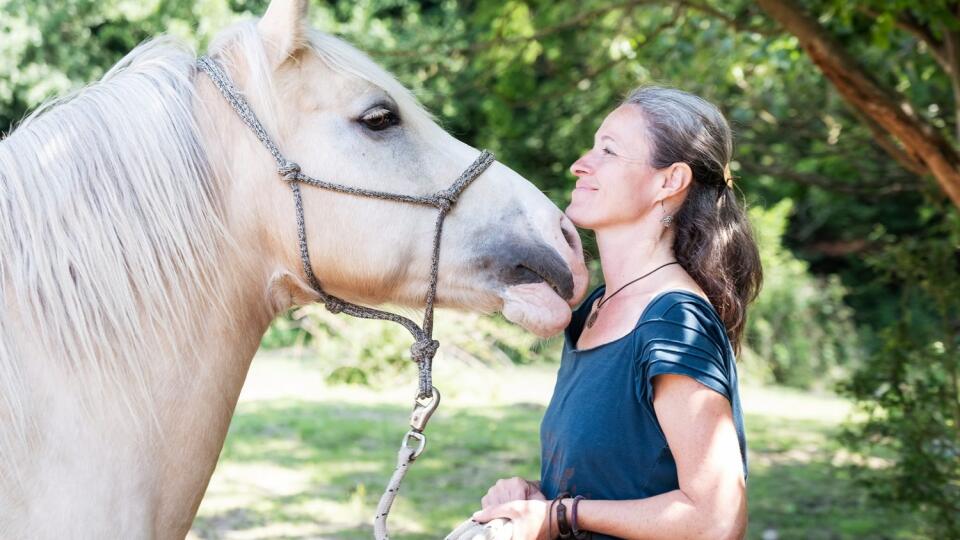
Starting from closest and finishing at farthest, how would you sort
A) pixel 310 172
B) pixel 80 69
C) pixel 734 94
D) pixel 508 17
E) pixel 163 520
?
pixel 163 520 < pixel 310 172 < pixel 508 17 < pixel 734 94 < pixel 80 69

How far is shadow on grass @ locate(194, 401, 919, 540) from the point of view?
5.72m

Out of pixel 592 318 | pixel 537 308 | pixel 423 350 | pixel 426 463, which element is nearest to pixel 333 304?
pixel 423 350

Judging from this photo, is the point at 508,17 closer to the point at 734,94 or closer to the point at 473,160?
the point at 734,94

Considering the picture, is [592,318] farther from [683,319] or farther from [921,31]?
[921,31]

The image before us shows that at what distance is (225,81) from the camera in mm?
1818

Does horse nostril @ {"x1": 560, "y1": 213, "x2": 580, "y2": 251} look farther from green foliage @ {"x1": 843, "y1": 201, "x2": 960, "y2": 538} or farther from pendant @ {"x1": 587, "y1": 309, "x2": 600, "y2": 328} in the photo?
green foliage @ {"x1": 843, "y1": 201, "x2": 960, "y2": 538}

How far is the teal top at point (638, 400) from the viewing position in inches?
65.6

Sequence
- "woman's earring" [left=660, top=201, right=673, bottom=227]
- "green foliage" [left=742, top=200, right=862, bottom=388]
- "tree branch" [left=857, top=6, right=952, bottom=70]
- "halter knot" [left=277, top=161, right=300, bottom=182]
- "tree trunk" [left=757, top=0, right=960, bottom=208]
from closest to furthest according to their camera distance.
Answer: "halter knot" [left=277, top=161, right=300, bottom=182]
"woman's earring" [left=660, top=201, right=673, bottom=227]
"tree trunk" [left=757, top=0, right=960, bottom=208]
"tree branch" [left=857, top=6, right=952, bottom=70]
"green foliage" [left=742, top=200, right=862, bottom=388]

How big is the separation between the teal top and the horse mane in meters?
0.74

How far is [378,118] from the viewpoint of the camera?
1.87 meters

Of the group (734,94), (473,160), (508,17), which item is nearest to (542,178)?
(734,94)

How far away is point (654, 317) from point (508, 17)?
13.6 feet

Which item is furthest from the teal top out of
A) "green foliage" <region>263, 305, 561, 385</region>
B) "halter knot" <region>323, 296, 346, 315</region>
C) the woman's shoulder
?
"green foliage" <region>263, 305, 561, 385</region>

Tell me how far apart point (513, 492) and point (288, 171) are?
77 centimetres
